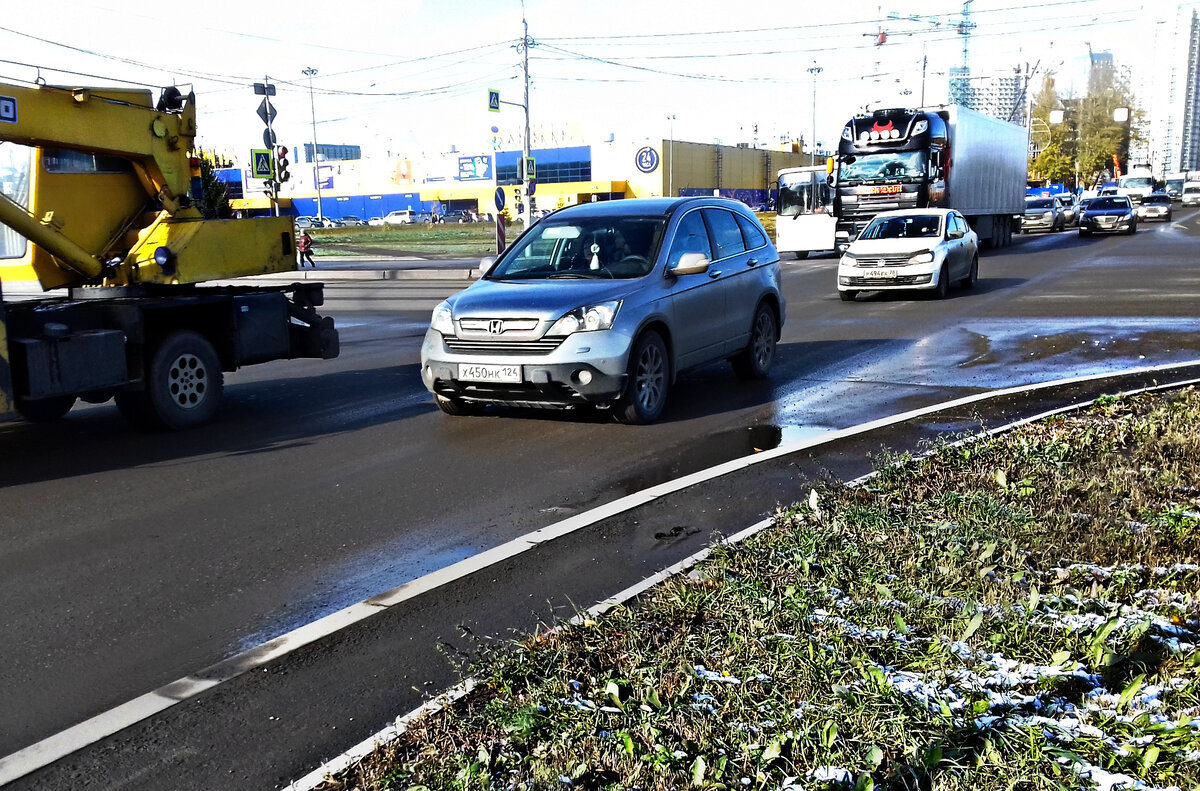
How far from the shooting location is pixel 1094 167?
107m

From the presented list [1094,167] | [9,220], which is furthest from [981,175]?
[1094,167]

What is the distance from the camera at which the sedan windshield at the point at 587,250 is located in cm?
961

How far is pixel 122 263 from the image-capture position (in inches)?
386

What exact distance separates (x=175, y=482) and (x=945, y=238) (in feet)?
54.4

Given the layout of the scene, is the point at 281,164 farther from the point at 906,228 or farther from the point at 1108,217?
the point at 1108,217

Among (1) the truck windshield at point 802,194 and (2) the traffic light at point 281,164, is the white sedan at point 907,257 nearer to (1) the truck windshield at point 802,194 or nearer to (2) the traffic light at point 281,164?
(1) the truck windshield at point 802,194

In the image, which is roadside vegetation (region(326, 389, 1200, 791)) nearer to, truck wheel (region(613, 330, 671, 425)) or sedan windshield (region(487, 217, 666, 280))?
truck wheel (region(613, 330, 671, 425))

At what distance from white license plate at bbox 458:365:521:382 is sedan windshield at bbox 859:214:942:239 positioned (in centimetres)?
1383

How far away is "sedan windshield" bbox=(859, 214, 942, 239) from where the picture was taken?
21125 mm

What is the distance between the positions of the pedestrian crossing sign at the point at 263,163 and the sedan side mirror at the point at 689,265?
2092 cm

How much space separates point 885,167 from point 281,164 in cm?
Answer: 1642

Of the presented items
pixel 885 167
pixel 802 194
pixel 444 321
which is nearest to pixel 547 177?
pixel 802 194

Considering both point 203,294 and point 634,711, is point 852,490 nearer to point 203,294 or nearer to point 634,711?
point 634,711

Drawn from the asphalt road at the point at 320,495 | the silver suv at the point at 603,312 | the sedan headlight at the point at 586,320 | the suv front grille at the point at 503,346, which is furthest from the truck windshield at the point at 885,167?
the suv front grille at the point at 503,346
